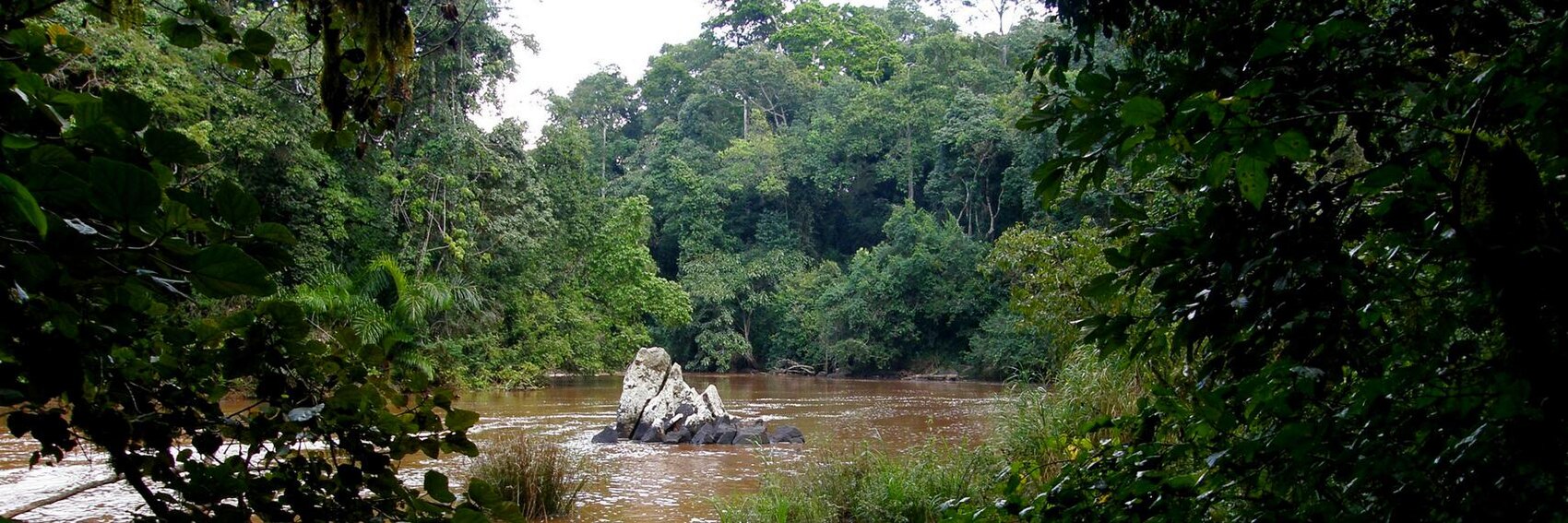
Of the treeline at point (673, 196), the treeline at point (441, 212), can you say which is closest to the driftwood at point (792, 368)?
the treeline at point (673, 196)

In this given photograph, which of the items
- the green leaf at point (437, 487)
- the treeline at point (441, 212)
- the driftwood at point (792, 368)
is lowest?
the driftwood at point (792, 368)

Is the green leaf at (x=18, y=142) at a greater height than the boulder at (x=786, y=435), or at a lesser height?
greater

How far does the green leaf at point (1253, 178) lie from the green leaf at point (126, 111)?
117cm

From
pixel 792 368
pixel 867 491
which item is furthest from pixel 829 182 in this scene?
pixel 867 491

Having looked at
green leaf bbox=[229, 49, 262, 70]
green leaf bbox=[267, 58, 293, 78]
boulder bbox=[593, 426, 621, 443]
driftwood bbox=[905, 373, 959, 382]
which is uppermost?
green leaf bbox=[267, 58, 293, 78]

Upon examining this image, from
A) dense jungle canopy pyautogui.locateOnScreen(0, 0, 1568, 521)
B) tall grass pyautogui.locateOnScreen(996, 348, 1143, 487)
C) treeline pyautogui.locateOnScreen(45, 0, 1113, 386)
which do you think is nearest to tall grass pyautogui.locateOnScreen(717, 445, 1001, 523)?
tall grass pyautogui.locateOnScreen(996, 348, 1143, 487)

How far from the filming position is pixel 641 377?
13.6m

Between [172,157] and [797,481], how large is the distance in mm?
6153

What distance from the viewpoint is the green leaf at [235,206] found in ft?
3.23

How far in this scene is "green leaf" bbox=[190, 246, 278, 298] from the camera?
88 centimetres

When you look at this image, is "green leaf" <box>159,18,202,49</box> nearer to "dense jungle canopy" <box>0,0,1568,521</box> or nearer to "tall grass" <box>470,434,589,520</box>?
"dense jungle canopy" <box>0,0,1568,521</box>

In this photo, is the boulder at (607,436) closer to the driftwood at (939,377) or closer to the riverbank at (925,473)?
the riverbank at (925,473)

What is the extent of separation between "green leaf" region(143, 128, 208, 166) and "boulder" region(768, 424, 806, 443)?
37.4ft

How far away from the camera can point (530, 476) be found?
7141mm
